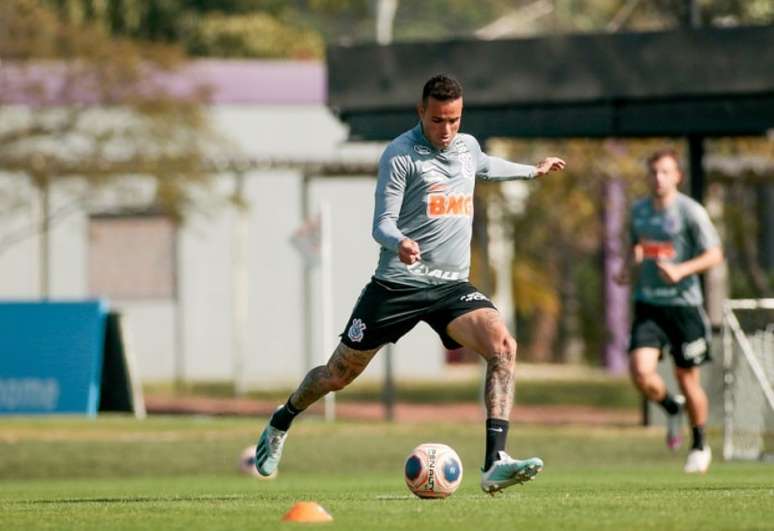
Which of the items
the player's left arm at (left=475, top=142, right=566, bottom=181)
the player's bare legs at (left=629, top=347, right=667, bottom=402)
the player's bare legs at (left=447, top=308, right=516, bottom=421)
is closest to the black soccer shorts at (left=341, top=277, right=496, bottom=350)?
the player's bare legs at (left=447, top=308, right=516, bottom=421)

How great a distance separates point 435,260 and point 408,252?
0.98 metres

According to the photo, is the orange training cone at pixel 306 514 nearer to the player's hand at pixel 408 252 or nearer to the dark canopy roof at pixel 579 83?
the player's hand at pixel 408 252

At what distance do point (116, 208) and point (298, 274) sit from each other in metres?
5.01

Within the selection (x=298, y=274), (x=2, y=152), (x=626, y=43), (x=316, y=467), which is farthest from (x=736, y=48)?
(x=298, y=274)

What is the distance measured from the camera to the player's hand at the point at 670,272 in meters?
16.1

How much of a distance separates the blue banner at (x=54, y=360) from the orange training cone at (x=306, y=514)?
15.2 meters

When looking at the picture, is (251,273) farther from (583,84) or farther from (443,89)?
(443,89)

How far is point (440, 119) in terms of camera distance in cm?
1143

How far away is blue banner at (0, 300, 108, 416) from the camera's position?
2475cm

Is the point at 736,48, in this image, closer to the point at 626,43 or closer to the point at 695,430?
the point at 626,43

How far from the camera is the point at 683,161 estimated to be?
3478cm

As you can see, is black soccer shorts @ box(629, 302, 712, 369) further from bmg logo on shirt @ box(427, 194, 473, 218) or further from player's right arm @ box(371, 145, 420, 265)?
player's right arm @ box(371, 145, 420, 265)

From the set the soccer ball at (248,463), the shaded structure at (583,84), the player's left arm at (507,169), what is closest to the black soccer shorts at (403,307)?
the player's left arm at (507,169)

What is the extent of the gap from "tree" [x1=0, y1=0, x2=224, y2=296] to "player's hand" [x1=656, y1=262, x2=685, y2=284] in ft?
44.6
